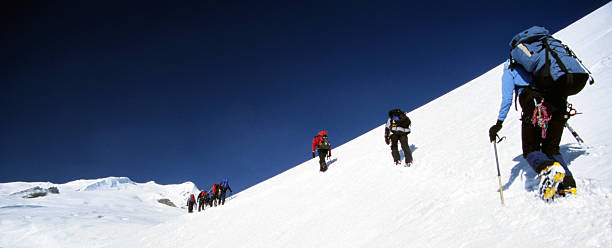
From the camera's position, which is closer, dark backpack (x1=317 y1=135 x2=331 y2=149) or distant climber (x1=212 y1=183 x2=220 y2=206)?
dark backpack (x1=317 y1=135 x2=331 y2=149)

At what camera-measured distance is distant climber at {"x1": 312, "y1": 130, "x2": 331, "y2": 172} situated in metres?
11.7

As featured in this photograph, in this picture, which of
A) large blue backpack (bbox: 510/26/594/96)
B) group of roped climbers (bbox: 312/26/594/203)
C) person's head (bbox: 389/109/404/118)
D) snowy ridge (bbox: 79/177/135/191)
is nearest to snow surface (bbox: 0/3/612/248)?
group of roped climbers (bbox: 312/26/594/203)

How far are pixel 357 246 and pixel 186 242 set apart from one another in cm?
A: 746

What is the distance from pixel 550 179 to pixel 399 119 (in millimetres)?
5084

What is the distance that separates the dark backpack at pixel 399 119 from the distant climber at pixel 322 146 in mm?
4132

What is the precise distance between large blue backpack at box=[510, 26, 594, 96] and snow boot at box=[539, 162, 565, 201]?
2.37 ft

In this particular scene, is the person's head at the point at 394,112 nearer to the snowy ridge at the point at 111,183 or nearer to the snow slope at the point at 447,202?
the snow slope at the point at 447,202

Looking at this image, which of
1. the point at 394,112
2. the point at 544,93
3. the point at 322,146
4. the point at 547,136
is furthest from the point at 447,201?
the point at 322,146

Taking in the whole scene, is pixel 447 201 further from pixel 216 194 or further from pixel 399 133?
pixel 216 194

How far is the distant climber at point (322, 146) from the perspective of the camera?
11.7 meters

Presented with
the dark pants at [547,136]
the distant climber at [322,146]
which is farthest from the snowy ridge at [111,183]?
the dark pants at [547,136]

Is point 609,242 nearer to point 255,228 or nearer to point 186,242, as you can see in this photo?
point 255,228

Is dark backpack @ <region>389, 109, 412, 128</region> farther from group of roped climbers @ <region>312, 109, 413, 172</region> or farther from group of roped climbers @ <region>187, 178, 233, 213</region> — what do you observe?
group of roped climbers @ <region>187, 178, 233, 213</region>

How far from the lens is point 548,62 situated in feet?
9.54
